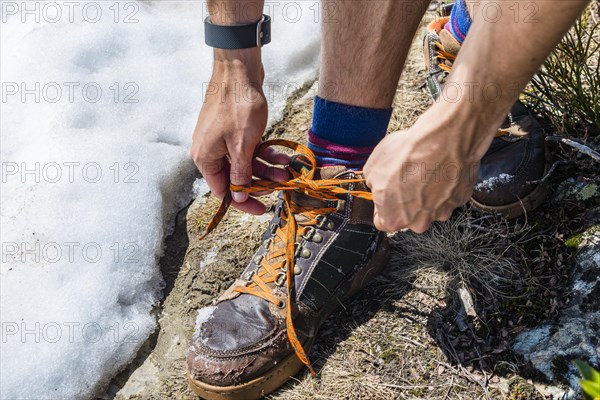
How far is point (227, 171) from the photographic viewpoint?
1923 mm

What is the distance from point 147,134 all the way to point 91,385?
3.59 ft

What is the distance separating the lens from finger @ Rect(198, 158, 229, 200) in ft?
5.99

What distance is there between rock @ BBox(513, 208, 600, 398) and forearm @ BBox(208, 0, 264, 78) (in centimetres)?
114

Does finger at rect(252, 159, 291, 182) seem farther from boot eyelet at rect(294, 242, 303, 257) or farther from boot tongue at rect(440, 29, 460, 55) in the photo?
boot tongue at rect(440, 29, 460, 55)

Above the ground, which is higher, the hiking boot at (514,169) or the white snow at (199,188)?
the hiking boot at (514,169)

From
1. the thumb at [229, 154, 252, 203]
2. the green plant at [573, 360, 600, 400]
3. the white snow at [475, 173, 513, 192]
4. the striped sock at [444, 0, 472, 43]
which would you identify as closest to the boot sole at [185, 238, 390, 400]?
the thumb at [229, 154, 252, 203]

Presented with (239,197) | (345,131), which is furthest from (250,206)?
(345,131)

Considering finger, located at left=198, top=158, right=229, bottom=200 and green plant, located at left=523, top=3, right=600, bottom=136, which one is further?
green plant, located at left=523, top=3, right=600, bottom=136

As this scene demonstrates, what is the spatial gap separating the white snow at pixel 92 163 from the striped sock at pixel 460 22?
2.78ft

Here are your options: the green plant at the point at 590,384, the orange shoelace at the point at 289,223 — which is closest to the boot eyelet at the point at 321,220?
the orange shoelace at the point at 289,223

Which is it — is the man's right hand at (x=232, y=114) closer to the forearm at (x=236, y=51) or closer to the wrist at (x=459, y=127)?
the forearm at (x=236, y=51)

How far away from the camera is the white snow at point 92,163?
205 centimetres

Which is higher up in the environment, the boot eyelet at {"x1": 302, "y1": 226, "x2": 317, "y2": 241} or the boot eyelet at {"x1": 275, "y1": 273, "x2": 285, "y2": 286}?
the boot eyelet at {"x1": 302, "y1": 226, "x2": 317, "y2": 241}

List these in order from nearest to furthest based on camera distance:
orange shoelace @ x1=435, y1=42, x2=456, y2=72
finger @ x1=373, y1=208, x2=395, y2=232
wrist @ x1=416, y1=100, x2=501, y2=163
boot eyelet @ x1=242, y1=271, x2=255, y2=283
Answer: wrist @ x1=416, y1=100, x2=501, y2=163 → finger @ x1=373, y1=208, x2=395, y2=232 → boot eyelet @ x1=242, y1=271, x2=255, y2=283 → orange shoelace @ x1=435, y1=42, x2=456, y2=72
